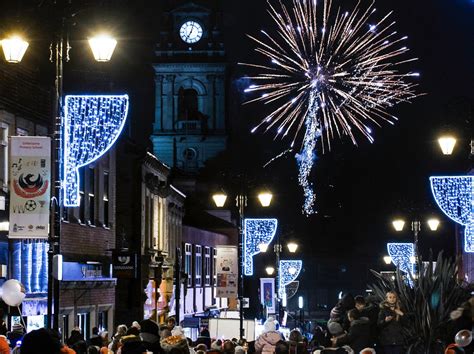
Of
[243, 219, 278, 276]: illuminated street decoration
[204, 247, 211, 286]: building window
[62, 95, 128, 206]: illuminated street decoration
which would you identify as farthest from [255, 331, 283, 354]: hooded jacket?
[204, 247, 211, 286]: building window

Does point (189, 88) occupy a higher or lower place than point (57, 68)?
higher

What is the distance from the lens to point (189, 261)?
204 ft

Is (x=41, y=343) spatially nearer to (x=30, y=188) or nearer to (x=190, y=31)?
(x=30, y=188)

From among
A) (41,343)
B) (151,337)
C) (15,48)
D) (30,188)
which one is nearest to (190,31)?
(30,188)

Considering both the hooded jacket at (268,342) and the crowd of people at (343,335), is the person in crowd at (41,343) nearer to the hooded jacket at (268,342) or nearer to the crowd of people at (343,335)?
the crowd of people at (343,335)

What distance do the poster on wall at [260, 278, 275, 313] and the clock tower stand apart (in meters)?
62.6

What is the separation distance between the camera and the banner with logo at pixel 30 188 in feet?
63.0

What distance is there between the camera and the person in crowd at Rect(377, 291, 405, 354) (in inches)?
689

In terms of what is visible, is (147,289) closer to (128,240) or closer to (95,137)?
(128,240)

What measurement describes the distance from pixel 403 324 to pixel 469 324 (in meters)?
1.03

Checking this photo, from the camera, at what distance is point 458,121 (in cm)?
2805

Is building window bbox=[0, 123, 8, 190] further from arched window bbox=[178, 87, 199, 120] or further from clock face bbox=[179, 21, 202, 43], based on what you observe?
arched window bbox=[178, 87, 199, 120]

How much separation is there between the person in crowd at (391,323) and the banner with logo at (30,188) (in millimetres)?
5969

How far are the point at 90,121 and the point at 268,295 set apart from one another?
2344 centimetres
